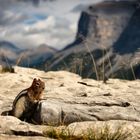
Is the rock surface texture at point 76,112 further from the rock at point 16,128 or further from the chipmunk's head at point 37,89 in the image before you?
the chipmunk's head at point 37,89

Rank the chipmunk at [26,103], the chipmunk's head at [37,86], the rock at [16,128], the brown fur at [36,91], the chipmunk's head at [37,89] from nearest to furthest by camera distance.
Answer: the rock at [16,128]
the chipmunk at [26,103]
the brown fur at [36,91]
the chipmunk's head at [37,89]
the chipmunk's head at [37,86]

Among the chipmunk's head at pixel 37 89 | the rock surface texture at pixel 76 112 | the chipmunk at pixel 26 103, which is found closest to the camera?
the rock surface texture at pixel 76 112

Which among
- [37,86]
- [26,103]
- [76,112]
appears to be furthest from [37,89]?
[76,112]

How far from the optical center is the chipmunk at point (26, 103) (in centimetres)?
1207

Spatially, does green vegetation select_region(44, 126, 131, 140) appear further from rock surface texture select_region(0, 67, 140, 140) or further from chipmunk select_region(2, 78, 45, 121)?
chipmunk select_region(2, 78, 45, 121)

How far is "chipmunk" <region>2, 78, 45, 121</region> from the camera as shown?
39.6 feet

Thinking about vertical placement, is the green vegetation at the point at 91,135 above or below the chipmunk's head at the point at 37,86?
below

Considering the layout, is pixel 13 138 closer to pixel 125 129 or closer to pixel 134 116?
pixel 125 129

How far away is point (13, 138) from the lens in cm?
900

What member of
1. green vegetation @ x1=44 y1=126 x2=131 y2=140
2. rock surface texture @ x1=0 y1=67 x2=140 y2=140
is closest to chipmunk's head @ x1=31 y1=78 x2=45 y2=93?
rock surface texture @ x1=0 y1=67 x2=140 y2=140

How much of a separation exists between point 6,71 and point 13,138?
13491mm

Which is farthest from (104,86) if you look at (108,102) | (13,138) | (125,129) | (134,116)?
(13,138)

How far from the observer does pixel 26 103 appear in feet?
40.4

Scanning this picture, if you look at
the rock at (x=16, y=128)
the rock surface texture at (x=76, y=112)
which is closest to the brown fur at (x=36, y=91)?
the rock surface texture at (x=76, y=112)
